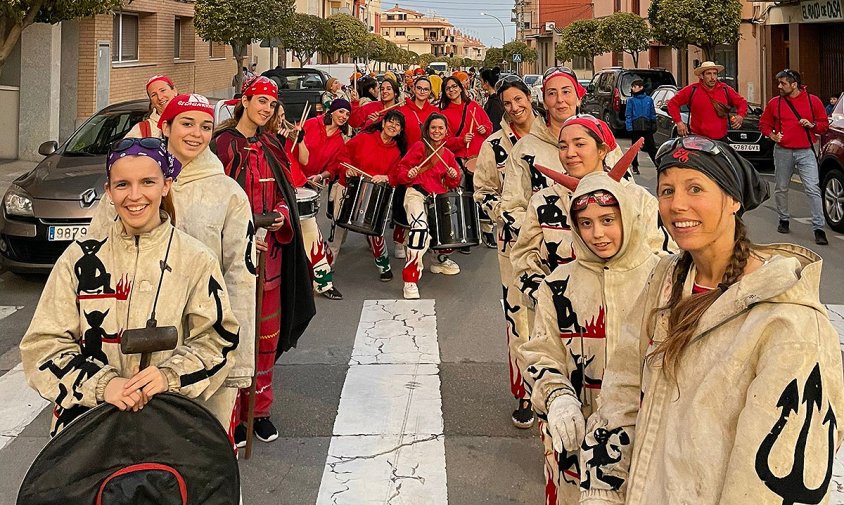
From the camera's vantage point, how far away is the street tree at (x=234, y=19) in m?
26.7

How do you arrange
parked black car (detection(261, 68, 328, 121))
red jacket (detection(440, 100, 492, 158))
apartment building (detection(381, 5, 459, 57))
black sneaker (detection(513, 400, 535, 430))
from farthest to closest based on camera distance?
apartment building (detection(381, 5, 459, 57))
parked black car (detection(261, 68, 328, 121))
red jacket (detection(440, 100, 492, 158))
black sneaker (detection(513, 400, 535, 430))

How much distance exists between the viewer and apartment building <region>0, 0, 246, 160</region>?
18.0 m

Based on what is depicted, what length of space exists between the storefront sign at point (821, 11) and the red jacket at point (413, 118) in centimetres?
1679

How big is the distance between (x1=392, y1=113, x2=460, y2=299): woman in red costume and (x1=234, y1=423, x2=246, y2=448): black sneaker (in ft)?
12.0

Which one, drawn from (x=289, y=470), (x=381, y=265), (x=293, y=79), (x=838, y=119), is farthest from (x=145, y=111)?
(x=293, y=79)

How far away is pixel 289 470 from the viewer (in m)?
4.64

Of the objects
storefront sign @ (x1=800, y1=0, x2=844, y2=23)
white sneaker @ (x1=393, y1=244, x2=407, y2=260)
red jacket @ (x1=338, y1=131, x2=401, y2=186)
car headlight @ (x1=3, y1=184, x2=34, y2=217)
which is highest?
storefront sign @ (x1=800, y1=0, x2=844, y2=23)

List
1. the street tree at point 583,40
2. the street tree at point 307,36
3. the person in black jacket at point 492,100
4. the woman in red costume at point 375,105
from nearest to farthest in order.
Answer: the woman in red costume at point 375,105
the person in black jacket at point 492,100
the street tree at point 307,36
the street tree at point 583,40

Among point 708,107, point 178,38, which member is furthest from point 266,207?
point 178,38

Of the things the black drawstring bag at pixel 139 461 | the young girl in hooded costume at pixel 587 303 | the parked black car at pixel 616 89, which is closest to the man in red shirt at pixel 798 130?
the young girl in hooded costume at pixel 587 303

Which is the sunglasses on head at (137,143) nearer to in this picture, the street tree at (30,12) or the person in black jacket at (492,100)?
the street tree at (30,12)

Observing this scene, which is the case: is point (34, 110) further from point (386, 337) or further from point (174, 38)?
point (386, 337)

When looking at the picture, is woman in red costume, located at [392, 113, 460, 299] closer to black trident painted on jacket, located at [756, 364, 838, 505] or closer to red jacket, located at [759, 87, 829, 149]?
red jacket, located at [759, 87, 829, 149]

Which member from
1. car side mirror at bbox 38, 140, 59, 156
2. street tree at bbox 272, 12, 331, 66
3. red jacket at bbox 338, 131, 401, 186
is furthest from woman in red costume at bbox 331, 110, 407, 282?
street tree at bbox 272, 12, 331, 66
